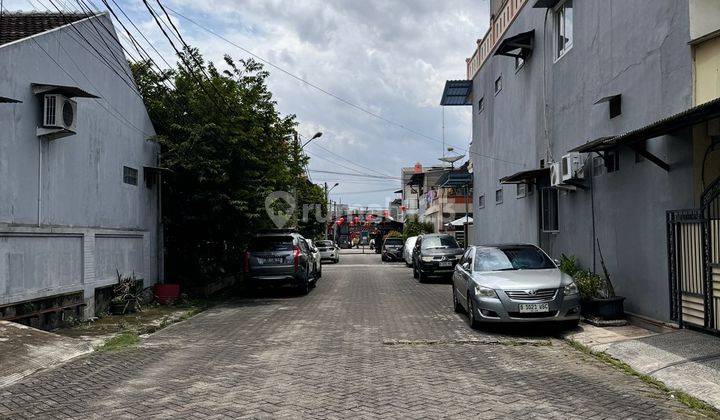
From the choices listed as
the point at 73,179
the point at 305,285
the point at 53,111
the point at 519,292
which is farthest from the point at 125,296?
the point at 519,292

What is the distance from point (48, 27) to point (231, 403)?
29.4 ft

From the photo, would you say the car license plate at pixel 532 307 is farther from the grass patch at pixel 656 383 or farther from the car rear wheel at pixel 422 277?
the car rear wheel at pixel 422 277

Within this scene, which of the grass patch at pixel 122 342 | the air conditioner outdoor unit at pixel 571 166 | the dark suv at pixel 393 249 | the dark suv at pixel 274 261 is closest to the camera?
the grass patch at pixel 122 342

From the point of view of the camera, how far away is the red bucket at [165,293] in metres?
14.4

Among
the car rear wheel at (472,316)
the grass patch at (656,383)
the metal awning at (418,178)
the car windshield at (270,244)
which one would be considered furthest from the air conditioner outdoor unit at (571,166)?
the metal awning at (418,178)

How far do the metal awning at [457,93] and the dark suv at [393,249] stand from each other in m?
13.8

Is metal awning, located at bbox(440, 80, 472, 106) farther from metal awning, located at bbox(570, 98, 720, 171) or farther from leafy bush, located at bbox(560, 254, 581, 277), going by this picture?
metal awning, located at bbox(570, 98, 720, 171)

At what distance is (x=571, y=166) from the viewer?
1191cm

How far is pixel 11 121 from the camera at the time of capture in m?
9.22

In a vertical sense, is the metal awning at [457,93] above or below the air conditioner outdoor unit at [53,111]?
above

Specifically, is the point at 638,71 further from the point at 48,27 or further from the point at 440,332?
the point at 48,27

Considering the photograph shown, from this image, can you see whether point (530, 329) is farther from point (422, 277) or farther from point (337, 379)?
point (422, 277)

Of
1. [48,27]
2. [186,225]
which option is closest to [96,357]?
[48,27]

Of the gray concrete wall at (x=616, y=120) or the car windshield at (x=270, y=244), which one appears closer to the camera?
the gray concrete wall at (x=616, y=120)
